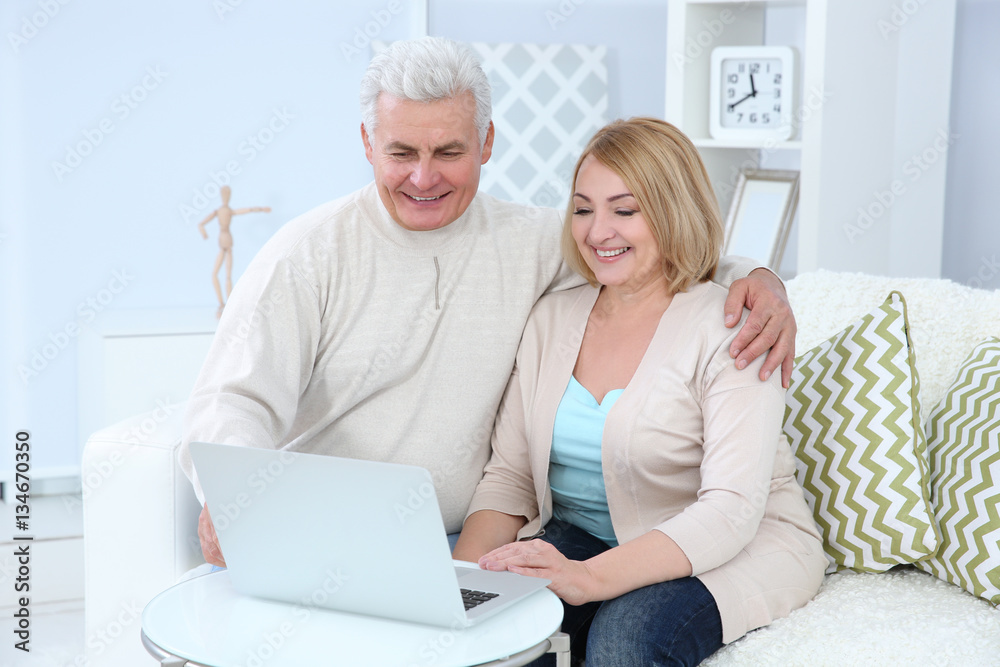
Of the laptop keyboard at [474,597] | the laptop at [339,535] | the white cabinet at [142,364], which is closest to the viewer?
the laptop at [339,535]

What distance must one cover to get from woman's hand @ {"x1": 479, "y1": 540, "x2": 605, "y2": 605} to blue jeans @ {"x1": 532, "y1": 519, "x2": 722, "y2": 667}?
68 mm

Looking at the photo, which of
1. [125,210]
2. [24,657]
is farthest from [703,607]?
[125,210]

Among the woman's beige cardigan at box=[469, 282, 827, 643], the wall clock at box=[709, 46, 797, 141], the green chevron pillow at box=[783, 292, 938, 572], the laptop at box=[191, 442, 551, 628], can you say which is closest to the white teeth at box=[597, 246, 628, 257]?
the woman's beige cardigan at box=[469, 282, 827, 643]

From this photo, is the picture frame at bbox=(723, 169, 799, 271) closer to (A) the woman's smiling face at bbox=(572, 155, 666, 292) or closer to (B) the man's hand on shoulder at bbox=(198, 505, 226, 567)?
(A) the woman's smiling face at bbox=(572, 155, 666, 292)

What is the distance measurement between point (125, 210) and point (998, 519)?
2.76 metres

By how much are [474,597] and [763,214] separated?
6.18ft

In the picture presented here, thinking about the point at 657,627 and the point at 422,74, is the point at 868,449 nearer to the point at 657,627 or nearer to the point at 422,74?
the point at 657,627

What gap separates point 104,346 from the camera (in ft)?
9.48

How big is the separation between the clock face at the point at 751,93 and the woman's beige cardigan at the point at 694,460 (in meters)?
1.33

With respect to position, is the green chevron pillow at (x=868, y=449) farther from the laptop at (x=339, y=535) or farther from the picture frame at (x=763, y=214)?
the picture frame at (x=763, y=214)

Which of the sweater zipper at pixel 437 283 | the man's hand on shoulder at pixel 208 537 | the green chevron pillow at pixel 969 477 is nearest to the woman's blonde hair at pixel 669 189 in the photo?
the sweater zipper at pixel 437 283

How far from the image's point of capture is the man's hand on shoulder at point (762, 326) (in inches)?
56.1

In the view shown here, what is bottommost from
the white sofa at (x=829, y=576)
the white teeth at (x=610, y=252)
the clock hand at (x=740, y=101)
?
the white sofa at (x=829, y=576)

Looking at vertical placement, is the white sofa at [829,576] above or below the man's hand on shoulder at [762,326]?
below
